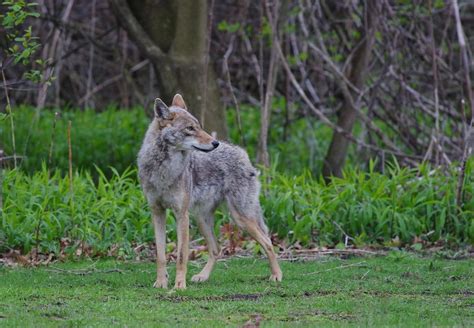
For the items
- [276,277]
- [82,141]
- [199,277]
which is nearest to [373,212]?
[276,277]

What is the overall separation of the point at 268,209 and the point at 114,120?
6220 millimetres

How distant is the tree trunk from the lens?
39.8ft

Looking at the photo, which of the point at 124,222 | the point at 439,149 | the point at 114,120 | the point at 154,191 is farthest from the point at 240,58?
the point at 154,191

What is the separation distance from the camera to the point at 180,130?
7.99 metres

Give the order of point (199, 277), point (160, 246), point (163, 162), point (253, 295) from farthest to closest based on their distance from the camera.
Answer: point (199, 277), point (160, 246), point (163, 162), point (253, 295)

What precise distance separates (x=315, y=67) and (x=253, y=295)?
8.20 meters

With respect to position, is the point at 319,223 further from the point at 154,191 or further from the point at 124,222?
the point at 154,191

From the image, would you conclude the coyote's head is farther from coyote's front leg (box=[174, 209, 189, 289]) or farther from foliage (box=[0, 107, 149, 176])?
foliage (box=[0, 107, 149, 176])

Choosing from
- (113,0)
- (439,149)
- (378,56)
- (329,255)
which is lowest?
(329,255)

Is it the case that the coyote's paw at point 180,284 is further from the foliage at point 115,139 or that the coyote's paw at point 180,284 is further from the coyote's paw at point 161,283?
the foliage at point 115,139

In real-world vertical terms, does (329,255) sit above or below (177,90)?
below

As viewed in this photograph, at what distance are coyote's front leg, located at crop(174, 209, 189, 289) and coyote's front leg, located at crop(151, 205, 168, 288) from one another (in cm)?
14

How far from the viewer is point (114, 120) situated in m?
16.2

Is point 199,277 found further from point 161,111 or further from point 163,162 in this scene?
point 161,111
